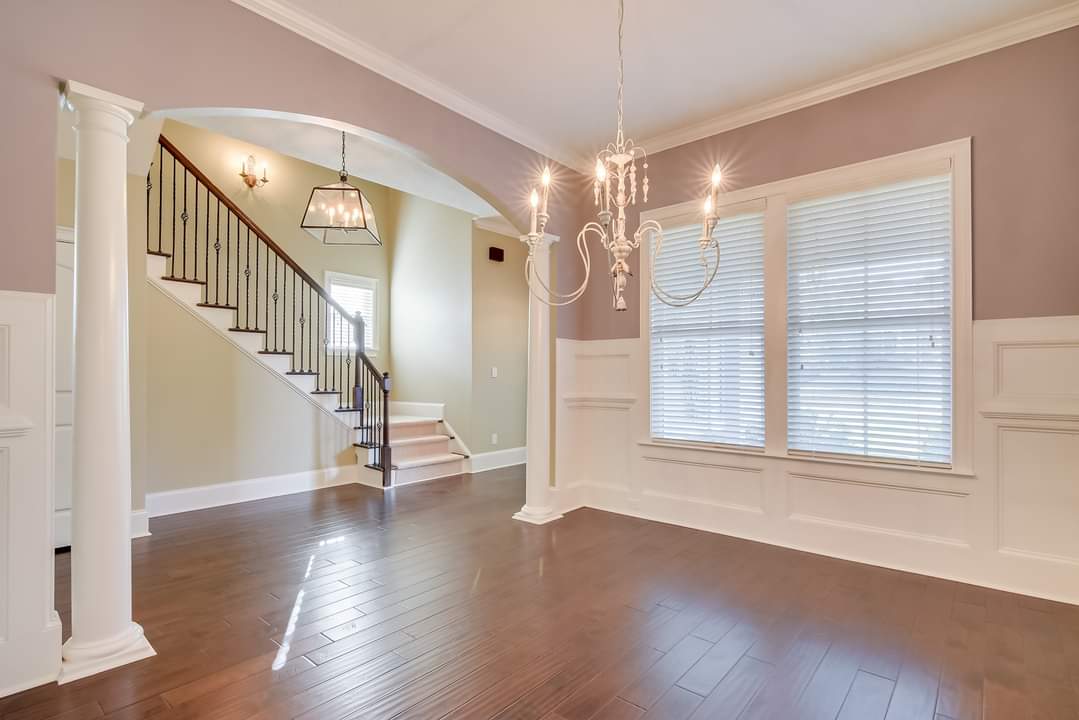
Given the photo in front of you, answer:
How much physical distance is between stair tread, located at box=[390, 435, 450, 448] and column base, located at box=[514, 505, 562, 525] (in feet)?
6.93

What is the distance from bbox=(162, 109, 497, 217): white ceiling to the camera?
4395 millimetres

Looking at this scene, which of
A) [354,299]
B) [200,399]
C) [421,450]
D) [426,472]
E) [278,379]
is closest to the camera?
[200,399]

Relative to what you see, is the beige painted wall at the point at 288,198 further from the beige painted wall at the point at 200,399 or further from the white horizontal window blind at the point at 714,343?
the white horizontal window blind at the point at 714,343

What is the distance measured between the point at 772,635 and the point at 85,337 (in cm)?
323

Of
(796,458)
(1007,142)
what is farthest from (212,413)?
(1007,142)

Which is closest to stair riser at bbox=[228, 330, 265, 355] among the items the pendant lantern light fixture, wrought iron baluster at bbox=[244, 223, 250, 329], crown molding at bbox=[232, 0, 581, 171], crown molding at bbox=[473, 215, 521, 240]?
wrought iron baluster at bbox=[244, 223, 250, 329]

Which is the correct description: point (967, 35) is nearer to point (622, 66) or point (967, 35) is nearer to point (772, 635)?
point (622, 66)

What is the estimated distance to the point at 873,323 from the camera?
3.44 meters

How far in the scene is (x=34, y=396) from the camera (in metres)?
2.08

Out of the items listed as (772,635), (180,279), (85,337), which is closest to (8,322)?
(85,337)

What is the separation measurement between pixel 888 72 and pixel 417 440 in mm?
5377

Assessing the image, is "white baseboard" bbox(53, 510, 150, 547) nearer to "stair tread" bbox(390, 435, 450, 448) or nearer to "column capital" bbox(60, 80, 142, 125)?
"stair tread" bbox(390, 435, 450, 448)

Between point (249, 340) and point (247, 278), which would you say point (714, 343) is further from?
point (247, 278)

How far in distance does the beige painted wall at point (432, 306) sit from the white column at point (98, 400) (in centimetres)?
448
